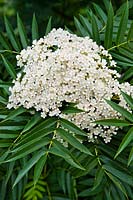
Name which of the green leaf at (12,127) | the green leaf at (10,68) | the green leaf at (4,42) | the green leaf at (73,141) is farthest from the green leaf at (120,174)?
the green leaf at (4,42)

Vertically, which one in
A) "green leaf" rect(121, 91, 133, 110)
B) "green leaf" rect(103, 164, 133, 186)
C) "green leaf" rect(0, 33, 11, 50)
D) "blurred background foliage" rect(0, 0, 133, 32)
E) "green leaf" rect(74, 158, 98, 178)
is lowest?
"green leaf" rect(103, 164, 133, 186)

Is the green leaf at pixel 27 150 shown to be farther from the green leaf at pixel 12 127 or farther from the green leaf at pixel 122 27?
the green leaf at pixel 122 27

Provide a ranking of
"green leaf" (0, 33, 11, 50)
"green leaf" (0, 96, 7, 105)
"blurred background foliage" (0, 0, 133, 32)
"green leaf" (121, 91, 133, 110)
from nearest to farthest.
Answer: "green leaf" (121, 91, 133, 110)
"green leaf" (0, 96, 7, 105)
"green leaf" (0, 33, 11, 50)
"blurred background foliage" (0, 0, 133, 32)

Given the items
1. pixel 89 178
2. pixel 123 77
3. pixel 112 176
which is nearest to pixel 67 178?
pixel 89 178

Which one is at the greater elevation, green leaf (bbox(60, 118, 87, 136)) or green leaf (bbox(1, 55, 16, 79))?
green leaf (bbox(1, 55, 16, 79))

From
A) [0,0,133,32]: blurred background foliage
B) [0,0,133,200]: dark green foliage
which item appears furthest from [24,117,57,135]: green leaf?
[0,0,133,32]: blurred background foliage

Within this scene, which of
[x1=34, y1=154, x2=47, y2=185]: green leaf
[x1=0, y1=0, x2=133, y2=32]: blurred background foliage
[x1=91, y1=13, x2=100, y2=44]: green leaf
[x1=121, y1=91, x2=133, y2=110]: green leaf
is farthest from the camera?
[x1=0, y1=0, x2=133, y2=32]: blurred background foliage

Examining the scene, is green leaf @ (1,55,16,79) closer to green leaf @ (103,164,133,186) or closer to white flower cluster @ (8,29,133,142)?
white flower cluster @ (8,29,133,142)
